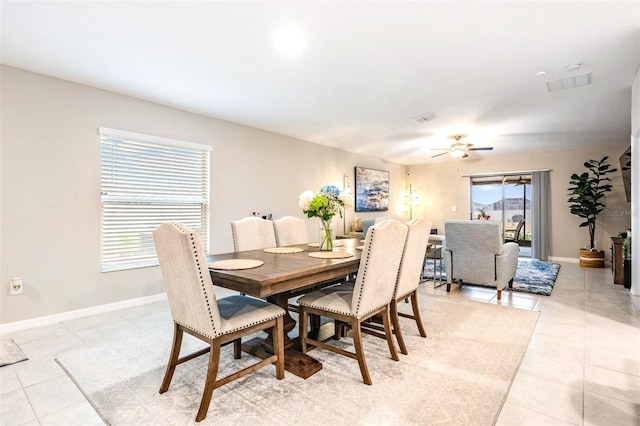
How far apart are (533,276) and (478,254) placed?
2.00 m

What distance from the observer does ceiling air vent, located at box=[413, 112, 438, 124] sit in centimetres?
445

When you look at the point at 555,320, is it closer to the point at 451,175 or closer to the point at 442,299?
the point at 442,299

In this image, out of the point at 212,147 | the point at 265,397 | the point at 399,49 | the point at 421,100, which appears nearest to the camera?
the point at 265,397

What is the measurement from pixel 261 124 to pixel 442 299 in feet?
11.6

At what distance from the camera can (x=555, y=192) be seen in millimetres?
7098

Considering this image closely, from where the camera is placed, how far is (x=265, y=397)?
75.7 inches

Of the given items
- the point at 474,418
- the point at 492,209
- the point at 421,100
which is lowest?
the point at 474,418

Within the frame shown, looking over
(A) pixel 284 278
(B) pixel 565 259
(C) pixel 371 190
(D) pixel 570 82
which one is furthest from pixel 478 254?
(B) pixel 565 259

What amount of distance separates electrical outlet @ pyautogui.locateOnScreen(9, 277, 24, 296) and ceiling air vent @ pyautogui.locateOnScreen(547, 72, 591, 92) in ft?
18.2

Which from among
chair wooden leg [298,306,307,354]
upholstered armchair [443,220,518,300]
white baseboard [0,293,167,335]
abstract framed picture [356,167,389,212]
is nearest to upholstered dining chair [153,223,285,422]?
chair wooden leg [298,306,307,354]

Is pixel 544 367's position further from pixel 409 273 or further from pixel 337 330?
pixel 337 330

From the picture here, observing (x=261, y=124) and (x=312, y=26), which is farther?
(x=261, y=124)

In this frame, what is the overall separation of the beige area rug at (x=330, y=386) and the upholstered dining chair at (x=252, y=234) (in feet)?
3.17

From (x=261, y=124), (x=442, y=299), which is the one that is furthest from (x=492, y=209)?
(x=261, y=124)
